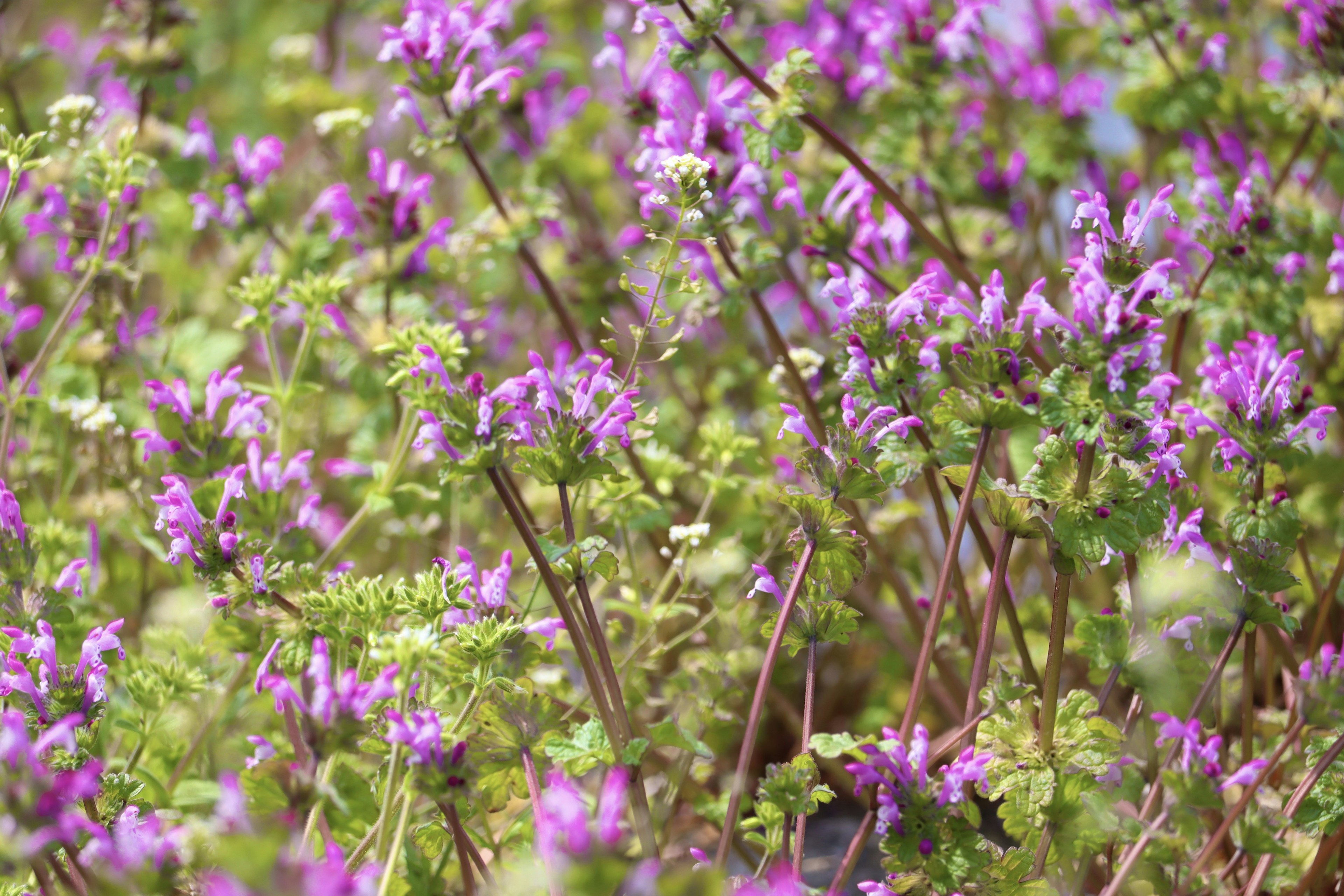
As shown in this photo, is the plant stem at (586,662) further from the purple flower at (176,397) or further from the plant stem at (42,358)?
the plant stem at (42,358)

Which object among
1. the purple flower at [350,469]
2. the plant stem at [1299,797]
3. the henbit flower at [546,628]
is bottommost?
the plant stem at [1299,797]

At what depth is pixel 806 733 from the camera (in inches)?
55.6

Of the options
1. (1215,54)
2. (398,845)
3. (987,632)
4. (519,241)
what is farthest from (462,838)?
(1215,54)

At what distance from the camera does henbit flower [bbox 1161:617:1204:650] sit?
149 centimetres

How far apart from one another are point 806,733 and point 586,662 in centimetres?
31

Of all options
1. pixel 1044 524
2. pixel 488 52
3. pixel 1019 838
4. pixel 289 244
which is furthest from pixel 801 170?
pixel 1019 838

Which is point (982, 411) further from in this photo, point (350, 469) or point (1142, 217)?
point (350, 469)

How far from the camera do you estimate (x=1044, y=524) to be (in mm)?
1420

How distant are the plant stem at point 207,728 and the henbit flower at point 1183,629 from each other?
151cm

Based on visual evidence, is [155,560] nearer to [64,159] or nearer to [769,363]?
[64,159]

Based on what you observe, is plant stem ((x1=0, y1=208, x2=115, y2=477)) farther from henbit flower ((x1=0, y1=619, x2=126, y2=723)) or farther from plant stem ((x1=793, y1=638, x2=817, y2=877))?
plant stem ((x1=793, y1=638, x2=817, y2=877))

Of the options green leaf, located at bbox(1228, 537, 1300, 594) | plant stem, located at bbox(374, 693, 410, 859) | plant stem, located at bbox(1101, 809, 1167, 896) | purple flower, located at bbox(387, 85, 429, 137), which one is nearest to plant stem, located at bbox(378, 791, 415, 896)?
plant stem, located at bbox(374, 693, 410, 859)

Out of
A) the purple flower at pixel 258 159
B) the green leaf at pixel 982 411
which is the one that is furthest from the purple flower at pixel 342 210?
the green leaf at pixel 982 411

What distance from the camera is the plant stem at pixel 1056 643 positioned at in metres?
1.38
